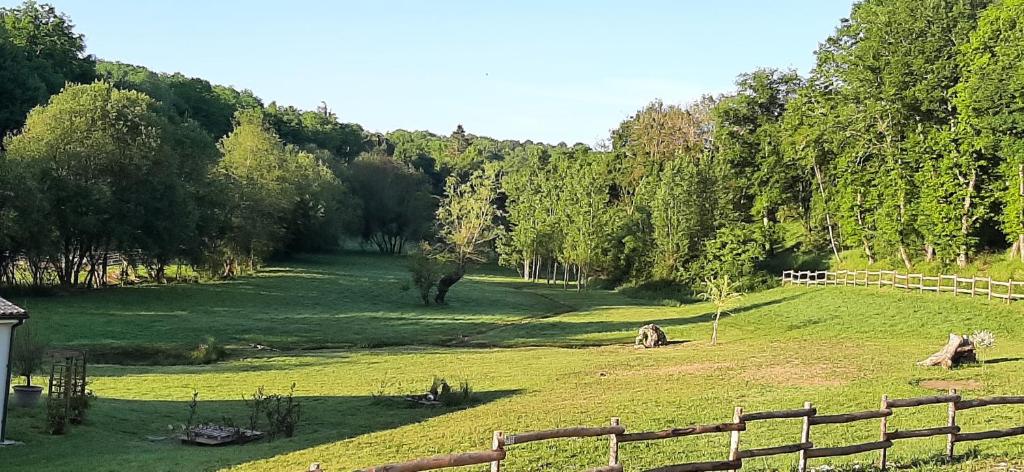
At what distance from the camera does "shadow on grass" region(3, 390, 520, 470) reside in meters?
17.6

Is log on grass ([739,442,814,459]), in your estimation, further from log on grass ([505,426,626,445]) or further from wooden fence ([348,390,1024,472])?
log on grass ([505,426,626,445])

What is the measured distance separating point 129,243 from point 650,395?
142 ft

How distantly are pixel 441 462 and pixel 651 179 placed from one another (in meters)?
79.1

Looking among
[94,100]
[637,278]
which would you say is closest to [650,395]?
[94,100]

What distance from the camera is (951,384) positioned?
23078 mm

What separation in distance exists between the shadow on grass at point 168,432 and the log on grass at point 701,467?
30.0ft

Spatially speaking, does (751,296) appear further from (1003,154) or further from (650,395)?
(650,395)

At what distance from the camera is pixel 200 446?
19500mm

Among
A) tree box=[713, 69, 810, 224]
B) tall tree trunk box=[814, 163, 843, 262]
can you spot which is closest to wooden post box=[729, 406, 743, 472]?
tall tree trunk box=[814, 163, 843, 262]

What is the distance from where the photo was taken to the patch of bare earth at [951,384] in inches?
886

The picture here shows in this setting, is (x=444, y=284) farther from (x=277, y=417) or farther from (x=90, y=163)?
(x=277, y=417)

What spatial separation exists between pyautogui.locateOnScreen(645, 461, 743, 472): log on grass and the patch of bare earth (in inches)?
493

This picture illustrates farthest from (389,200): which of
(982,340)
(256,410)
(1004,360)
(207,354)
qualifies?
(256,410)

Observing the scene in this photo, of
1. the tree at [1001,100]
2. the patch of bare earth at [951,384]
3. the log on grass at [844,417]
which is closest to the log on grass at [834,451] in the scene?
the log on grass at [844,417]
